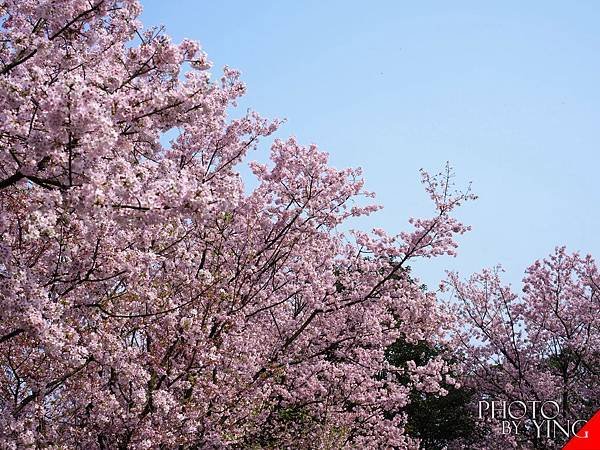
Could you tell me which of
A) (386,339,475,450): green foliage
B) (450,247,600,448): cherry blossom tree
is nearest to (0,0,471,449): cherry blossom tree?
(450,247,600,448): cherry blossom tree

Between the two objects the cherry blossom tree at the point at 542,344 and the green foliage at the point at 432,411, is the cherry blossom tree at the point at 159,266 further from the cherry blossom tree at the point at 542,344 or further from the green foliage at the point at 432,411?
the green foliage at the point at 432,411

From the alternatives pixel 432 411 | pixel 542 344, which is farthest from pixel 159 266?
pixel 432 411

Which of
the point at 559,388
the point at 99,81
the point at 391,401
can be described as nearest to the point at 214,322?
the point at 99,81

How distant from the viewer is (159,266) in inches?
426

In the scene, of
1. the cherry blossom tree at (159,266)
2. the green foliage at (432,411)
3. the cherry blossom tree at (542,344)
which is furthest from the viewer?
the green foliage at (432,411)

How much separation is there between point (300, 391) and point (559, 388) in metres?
9.97

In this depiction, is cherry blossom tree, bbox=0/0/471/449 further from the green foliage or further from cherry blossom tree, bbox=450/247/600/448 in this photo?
the green foliage

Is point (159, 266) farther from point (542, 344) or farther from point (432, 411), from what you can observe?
point (432, 411)

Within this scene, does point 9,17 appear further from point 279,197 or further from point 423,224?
point 423,224

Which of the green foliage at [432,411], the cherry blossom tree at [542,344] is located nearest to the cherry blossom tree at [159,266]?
the cherry blossom tree at [542,344]

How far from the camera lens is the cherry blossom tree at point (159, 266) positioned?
6438 millimetres

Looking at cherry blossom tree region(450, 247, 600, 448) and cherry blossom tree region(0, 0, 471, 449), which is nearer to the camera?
cherry blossom tree region(0, 0, 471, 449)

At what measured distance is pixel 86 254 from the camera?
28.5ft

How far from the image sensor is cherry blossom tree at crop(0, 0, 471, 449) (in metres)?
6.44
